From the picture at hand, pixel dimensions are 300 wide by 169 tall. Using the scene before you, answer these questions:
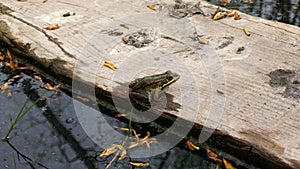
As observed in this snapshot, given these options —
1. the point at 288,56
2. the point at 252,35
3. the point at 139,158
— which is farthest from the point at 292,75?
the point at 139,158

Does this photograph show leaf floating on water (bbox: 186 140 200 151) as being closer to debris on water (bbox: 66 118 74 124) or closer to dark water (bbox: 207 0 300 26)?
debris on water (bbox: 66 118 74 124)

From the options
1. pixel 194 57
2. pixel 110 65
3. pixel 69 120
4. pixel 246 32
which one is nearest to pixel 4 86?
pixel 69 120

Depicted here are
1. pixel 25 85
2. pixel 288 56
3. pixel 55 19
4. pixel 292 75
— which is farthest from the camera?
pixel 55 19

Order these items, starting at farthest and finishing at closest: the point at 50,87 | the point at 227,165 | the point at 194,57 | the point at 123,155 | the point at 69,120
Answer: the point at 50,87, the point at 194,57, the point at 69,120, the point at 123,155, the point at 227,165

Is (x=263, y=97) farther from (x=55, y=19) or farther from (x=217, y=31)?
(x=55, y=19)

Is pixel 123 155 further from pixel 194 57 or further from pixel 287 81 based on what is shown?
pixel 287 81

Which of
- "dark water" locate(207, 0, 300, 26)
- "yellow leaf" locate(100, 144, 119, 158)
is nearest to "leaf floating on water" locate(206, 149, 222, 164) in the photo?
"yellow leaf" locate(100, 144, 119, 158)
